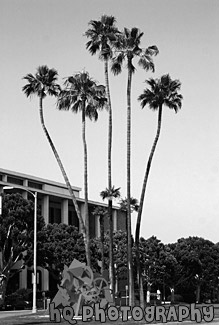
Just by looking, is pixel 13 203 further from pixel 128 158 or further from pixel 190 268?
pixel 190 268

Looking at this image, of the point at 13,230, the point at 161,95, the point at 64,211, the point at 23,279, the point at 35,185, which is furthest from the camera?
the point at 64,211

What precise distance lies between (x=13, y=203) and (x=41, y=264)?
9.28 meters

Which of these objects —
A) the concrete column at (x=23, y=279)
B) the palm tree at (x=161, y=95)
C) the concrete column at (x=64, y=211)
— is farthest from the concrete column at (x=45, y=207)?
the palm tree at (x=161, y=95)

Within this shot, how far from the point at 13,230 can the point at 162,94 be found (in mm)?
23149

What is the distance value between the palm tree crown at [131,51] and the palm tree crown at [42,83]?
5273 millimetres

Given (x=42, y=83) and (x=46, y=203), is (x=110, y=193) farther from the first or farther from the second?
(x=46, y=203)

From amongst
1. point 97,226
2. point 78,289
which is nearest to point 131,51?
point 78,289

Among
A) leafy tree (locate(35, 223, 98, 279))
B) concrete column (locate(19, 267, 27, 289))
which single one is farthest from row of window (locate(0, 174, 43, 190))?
leafy tree (locate(35, 223, 98, 279))

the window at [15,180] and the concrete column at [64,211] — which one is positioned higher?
the window at [15,180]

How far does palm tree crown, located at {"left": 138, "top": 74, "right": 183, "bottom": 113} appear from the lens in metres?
52.2

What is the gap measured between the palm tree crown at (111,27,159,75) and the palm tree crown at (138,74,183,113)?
152 cm

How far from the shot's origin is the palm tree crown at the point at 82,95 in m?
50.9

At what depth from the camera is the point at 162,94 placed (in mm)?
51969

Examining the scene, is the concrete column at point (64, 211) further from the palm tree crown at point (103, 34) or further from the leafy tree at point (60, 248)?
the palm tree crown at point (103, 34)
